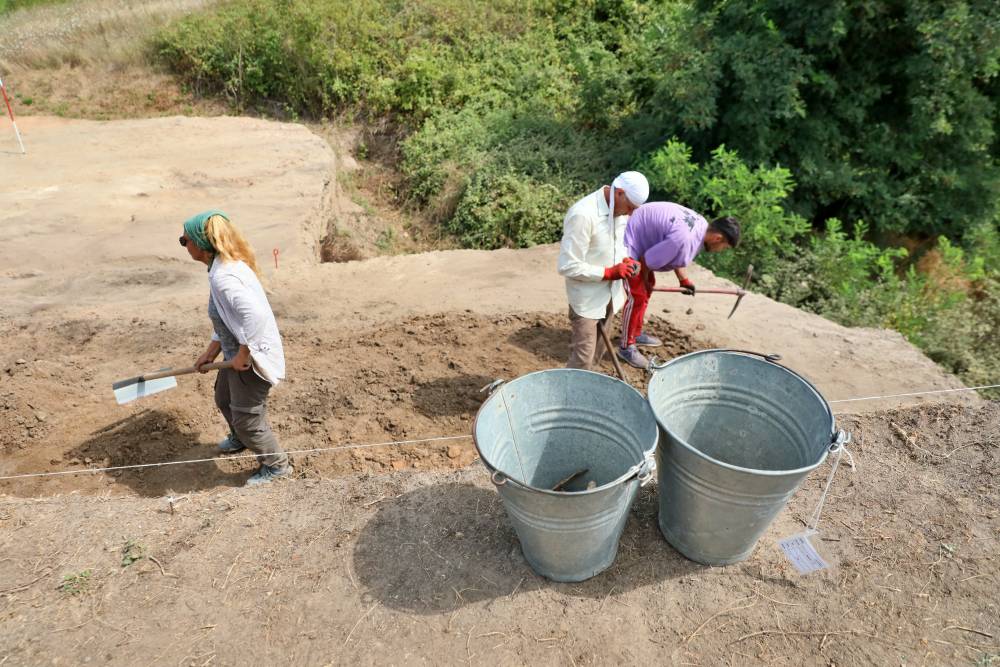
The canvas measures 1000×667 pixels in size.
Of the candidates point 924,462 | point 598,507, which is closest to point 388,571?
point 598,507

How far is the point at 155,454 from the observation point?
443cm

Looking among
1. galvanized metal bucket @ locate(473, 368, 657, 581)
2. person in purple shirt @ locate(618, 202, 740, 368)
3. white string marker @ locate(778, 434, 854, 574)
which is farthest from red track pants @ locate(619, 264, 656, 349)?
white string marker @ locate(778, 434, 854, 574)

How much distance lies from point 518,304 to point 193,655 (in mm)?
3966

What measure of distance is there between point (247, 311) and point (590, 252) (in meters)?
2.03

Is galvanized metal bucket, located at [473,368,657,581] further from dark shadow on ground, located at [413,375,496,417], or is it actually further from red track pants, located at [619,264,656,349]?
red track pants, located at [619,264,656,349]

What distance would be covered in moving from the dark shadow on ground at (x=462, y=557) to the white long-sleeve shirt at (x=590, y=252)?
1266 millimetres

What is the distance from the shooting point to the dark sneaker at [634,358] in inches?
201

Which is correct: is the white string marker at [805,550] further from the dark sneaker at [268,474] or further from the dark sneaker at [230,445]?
the dark sneaker at [230,445]

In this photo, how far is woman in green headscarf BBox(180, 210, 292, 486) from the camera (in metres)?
3.29

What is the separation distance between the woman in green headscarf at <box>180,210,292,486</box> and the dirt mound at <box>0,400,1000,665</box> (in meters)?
0.38

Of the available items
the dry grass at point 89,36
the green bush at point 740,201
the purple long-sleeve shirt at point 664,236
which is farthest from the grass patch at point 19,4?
the purple long-sleeve shirt at point 664,236

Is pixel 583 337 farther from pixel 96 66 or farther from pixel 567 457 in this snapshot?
pixel 96 66

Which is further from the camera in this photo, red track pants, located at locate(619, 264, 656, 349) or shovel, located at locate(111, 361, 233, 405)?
red track pants, located at locate(619, 264, 656, 349)

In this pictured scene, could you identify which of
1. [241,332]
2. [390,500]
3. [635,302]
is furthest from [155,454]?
[635,302]
